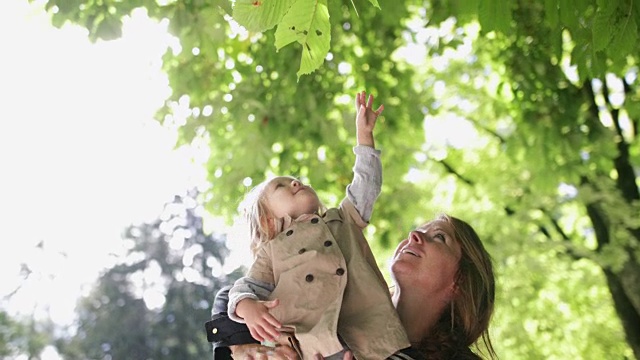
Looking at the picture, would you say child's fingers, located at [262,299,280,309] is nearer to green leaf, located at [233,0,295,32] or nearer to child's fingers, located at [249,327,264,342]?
child's fingers, located at [249,327,264,342]

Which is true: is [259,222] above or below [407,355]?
above

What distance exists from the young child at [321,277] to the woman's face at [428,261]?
15cm

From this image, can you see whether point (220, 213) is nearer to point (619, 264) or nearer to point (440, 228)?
point (619, 264)

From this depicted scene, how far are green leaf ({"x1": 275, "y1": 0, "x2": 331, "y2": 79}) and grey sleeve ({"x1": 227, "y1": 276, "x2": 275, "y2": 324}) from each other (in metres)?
0.80

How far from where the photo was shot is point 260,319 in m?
2.48

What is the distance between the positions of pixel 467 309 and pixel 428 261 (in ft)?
0.68

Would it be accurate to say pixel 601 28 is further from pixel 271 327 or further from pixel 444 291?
pixel 271 327

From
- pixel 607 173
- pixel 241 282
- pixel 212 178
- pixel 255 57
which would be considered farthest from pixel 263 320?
pixel 607 173

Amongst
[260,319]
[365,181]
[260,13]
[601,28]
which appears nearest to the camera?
[260,13]

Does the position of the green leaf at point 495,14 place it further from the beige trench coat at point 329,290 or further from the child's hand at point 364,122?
the beige trench coat at point 329,290

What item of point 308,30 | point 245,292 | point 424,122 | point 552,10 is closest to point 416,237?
point 245,292

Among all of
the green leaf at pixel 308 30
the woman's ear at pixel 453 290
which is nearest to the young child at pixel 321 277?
the woman's ear at pixel 453 290

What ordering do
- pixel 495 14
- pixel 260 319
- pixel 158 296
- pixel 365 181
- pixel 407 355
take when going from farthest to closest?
pixel 158 296 < pixel 495 14 < pixel 365 181 < pixel 407 355 < pixel 260 319

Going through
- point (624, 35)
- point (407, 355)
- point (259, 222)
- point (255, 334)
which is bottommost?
point (407, 355)
